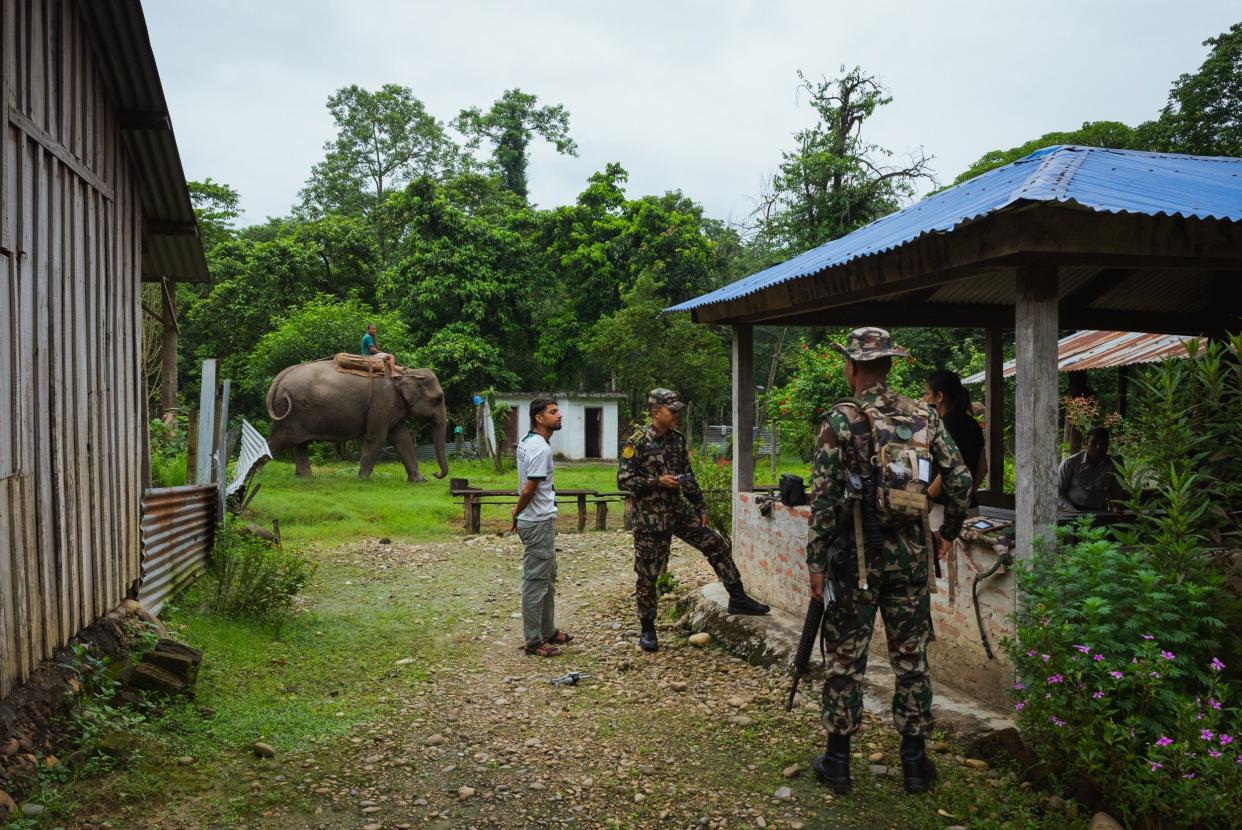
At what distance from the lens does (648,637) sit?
21.7ft

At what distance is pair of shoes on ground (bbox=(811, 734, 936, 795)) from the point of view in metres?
3.98

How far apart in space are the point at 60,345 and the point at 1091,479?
728 cm

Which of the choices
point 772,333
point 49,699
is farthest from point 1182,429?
point 772,333

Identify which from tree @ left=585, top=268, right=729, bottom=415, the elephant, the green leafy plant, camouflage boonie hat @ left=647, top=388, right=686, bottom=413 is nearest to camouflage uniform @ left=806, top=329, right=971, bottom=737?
camouflage boonie hat @ left=647, top=388, right=686, bottom=413

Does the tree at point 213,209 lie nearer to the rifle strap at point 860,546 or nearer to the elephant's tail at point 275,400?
the elephant's tail at point 275,400

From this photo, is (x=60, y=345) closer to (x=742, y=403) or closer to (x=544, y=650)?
(x=544, y=650)

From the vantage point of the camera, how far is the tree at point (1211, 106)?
20.6 meters

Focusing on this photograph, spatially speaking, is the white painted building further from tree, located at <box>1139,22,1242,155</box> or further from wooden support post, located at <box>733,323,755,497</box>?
wooden support post, located at <box>733,323,755,497</box>

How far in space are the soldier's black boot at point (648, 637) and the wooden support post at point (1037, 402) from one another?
2973mm

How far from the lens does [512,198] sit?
33.5 metres

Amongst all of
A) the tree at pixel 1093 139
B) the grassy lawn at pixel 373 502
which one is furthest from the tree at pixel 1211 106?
the grassy lawn at pixel 373 502

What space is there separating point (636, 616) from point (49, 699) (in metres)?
4.53

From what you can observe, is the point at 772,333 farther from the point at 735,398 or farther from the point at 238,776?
the point at 238,776

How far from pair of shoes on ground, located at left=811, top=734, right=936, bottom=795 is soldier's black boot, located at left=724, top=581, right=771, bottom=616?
255cm
